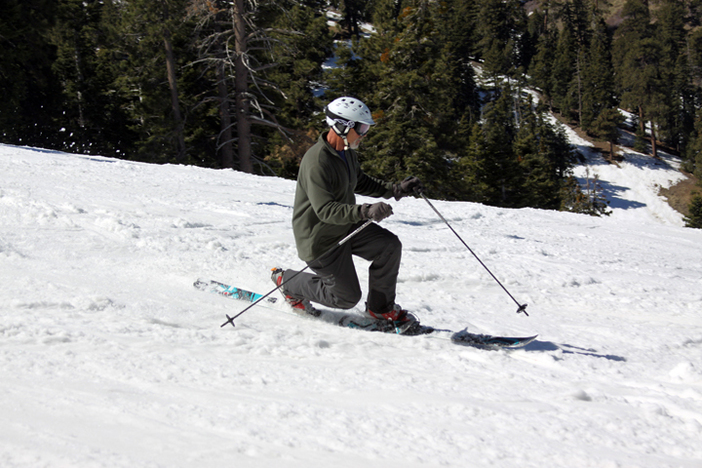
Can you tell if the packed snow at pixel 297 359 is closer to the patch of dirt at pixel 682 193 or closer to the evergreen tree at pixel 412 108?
the evergreen tree at pixel 412 108

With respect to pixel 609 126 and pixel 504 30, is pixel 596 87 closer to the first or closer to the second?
pixel 609 126

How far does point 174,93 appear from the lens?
22.7 m

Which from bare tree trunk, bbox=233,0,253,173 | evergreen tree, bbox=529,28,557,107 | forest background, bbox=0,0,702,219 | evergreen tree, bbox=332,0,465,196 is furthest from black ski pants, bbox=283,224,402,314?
evergreen tree, bbox=529,28,557,107

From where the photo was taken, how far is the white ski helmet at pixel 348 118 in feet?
12.4

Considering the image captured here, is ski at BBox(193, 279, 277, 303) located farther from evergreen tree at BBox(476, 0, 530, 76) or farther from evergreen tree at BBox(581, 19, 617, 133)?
evergreen tree at BBox(476, 0, 530, 76)

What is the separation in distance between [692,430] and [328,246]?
2.46m

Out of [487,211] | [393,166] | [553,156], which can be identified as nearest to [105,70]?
[393,166]

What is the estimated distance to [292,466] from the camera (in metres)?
1.96

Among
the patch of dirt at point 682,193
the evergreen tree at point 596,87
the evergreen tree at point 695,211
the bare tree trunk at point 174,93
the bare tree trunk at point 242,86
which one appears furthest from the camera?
the evergreen tree at point 596,87

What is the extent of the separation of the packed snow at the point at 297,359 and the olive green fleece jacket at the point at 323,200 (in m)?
0.66

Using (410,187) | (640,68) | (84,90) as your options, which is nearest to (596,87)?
(640,68)

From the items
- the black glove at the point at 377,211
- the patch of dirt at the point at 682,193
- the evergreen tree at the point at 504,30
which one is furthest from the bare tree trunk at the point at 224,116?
the evergreen tree at the point at 504,30

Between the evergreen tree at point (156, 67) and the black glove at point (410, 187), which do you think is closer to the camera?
the black glove at point (410, 187)

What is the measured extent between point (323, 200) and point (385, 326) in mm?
1143
